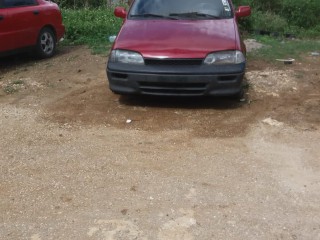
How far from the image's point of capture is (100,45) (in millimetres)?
10328

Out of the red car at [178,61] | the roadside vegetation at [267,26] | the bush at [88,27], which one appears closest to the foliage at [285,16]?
the roadside vegetation at [267,26]

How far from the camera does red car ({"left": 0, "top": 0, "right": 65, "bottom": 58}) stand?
834cm

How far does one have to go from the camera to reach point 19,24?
8.62m

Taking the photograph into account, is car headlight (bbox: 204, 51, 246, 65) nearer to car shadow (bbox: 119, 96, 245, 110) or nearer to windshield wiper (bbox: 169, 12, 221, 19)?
car shadow (bbox: 119, 96, 245, 110)

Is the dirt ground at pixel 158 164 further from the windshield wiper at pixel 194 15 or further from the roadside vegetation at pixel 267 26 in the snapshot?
the roadside vegetation at pixel 267 26

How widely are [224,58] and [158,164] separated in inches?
74.7

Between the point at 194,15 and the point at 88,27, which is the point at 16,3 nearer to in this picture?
the point at 88,27

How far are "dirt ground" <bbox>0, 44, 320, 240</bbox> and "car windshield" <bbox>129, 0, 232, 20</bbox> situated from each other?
1124 mm

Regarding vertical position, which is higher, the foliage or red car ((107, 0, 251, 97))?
red car ((107, 0, 251, 97))

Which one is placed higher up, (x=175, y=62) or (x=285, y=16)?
(x=175, y=62)

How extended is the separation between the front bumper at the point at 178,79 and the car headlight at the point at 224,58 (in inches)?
2.4

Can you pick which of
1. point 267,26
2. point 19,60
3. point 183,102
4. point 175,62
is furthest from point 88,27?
point 175,62

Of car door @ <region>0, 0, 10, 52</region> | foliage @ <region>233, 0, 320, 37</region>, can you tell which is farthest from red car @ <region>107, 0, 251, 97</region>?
foliage @ <region>233, 0, 320, 37</region>

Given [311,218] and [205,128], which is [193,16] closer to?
[205,128]
